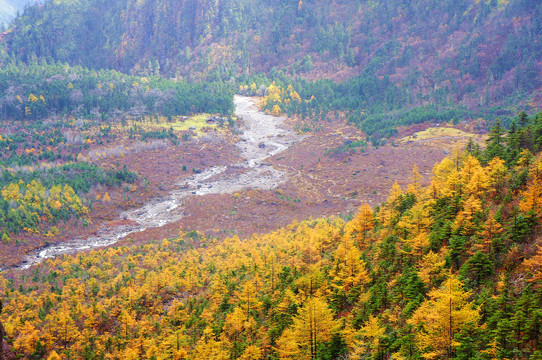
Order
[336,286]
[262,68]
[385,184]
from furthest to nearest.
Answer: [262,68] < [385,184] < [336,286]

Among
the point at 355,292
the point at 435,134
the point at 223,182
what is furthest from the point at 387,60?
the point at 355,292

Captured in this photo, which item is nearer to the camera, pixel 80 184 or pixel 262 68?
pixel 80 184

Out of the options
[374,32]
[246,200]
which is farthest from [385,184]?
[374,32]

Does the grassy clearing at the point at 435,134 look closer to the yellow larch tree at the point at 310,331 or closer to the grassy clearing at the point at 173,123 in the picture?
the grassy clearing at the point at 173,123

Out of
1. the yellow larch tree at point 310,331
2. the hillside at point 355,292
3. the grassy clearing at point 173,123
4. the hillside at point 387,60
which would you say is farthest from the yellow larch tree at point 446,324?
the grassy clearing at point 173,123

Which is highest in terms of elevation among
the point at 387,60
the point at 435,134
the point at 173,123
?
the point at 387,60

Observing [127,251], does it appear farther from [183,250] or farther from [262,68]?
Result: [262,68]

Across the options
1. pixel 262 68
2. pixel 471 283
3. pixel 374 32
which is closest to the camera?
pixel 471 283

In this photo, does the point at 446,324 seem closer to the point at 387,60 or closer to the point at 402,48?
the point at 387,60
